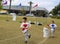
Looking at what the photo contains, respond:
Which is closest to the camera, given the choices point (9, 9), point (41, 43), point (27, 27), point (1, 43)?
point (27, 27)

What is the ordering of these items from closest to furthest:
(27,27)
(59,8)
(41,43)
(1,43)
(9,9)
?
(27,27) → (1,43) → (41,43) → (59,8) → (9,9)

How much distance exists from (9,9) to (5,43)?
120760 mm

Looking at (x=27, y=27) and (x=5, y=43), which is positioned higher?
(x=27, y=27)

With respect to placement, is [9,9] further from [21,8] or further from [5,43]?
[5,43]

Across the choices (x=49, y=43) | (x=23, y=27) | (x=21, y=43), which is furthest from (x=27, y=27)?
(x=49, y=43)

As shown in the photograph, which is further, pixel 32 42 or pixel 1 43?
pixel 32 42

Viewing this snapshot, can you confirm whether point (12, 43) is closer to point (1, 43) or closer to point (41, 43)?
point (1, 43)

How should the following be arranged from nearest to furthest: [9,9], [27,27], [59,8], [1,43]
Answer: [27,27]
[1,43]
[59,8]
[9,9]

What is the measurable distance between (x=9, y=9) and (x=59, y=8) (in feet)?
104

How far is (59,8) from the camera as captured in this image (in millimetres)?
115875

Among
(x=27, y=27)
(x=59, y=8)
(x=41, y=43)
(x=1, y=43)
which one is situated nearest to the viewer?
(x=27, y=27)

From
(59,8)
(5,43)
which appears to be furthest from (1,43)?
(59,8)

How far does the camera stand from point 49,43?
19.2 meters

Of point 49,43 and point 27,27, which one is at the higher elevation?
point 27,27
